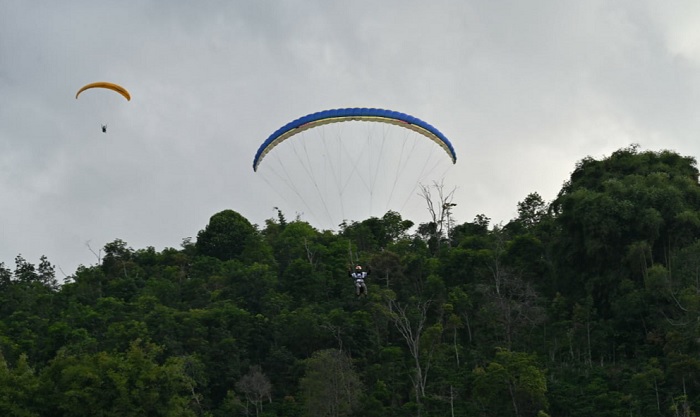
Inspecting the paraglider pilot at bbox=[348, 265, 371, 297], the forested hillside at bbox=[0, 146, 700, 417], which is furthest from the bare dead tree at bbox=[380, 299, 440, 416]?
the paraglider pilot at bbox=[348, 265, 371, 297]

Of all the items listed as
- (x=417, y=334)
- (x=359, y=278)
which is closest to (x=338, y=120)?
(x=359, y=278)

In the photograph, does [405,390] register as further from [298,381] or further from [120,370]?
[120,370]

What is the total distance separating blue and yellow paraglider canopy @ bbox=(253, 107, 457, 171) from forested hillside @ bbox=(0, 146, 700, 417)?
8040mm

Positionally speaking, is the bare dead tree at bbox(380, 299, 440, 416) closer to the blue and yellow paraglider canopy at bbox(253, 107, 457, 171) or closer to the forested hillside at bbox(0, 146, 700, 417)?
the forested hillside at bbox(0, 146, 700, 417)

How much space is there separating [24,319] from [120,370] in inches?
618

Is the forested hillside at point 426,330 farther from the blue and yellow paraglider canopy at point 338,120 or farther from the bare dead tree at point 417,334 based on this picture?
the blue and yellow paraglider canopy at point 338,120

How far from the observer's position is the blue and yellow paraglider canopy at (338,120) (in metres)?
36.4

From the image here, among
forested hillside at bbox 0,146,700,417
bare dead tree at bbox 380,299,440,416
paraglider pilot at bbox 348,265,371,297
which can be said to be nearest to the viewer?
paraglider pilot at bbox 348,265,371,297

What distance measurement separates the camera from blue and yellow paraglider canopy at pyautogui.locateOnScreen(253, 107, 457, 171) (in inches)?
1432

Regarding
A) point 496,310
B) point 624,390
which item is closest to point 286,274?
point 496,310

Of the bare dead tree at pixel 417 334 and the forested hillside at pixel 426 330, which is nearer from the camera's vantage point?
the forested hillside at pixel 426 330

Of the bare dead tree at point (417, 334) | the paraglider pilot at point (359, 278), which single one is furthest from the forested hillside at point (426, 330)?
the paraglider pilot at point (359, 278)

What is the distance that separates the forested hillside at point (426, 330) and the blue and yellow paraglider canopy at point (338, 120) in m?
8.04

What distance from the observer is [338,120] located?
121ft
